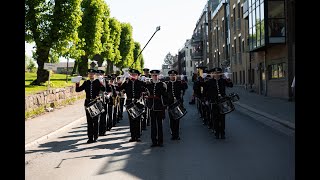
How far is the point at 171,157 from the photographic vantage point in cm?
806

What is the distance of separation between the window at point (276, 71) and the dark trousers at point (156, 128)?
18.0m

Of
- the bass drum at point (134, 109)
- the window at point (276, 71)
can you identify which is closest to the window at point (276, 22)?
the window at point (276, 71)

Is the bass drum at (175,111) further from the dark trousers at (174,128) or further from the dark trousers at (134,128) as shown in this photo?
the dark trousers at (134,128)

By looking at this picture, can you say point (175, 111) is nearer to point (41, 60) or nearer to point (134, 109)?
point (134, 109)

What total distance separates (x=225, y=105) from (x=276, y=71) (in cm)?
1857

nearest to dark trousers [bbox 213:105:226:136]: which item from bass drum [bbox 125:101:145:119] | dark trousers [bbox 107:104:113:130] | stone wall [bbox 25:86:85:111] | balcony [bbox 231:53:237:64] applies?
bass drum [bbox 125:101:145:119]

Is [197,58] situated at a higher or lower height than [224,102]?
higher

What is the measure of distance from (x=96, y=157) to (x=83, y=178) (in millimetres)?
2031

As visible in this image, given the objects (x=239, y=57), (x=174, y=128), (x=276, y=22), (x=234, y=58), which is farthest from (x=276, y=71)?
(x=174, y=128)

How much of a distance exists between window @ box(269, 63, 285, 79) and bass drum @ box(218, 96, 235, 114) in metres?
16.7
